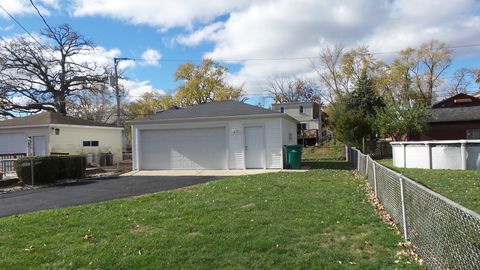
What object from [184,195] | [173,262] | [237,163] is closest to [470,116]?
[237,163]

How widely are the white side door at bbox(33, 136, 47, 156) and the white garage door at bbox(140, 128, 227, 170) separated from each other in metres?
7.87

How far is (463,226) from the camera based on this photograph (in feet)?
12.7

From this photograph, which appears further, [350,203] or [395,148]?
[395,148]

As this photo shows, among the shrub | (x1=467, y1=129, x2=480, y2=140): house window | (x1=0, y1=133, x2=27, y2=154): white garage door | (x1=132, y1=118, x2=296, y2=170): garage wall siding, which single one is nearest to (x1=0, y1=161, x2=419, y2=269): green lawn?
the shrub

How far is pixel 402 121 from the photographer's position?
93.1ft

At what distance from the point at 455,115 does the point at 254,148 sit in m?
21.3

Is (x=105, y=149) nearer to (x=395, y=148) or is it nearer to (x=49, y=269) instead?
(x=395, y=148)

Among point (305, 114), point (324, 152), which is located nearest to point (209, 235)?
point (324, 152)

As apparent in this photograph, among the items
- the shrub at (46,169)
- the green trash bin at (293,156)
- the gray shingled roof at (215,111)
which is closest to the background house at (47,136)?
the shrub at (46,169)

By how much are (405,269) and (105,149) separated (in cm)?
2724

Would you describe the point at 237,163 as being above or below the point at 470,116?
below

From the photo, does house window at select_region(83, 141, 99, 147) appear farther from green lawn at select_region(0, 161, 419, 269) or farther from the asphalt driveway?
green lawn at select_region(0, 161, 419, 269)

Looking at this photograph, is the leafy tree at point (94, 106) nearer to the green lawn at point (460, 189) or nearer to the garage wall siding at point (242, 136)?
the garage wall siding at point (242, 136)

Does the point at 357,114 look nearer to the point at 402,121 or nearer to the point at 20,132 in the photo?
the point at 402,121
